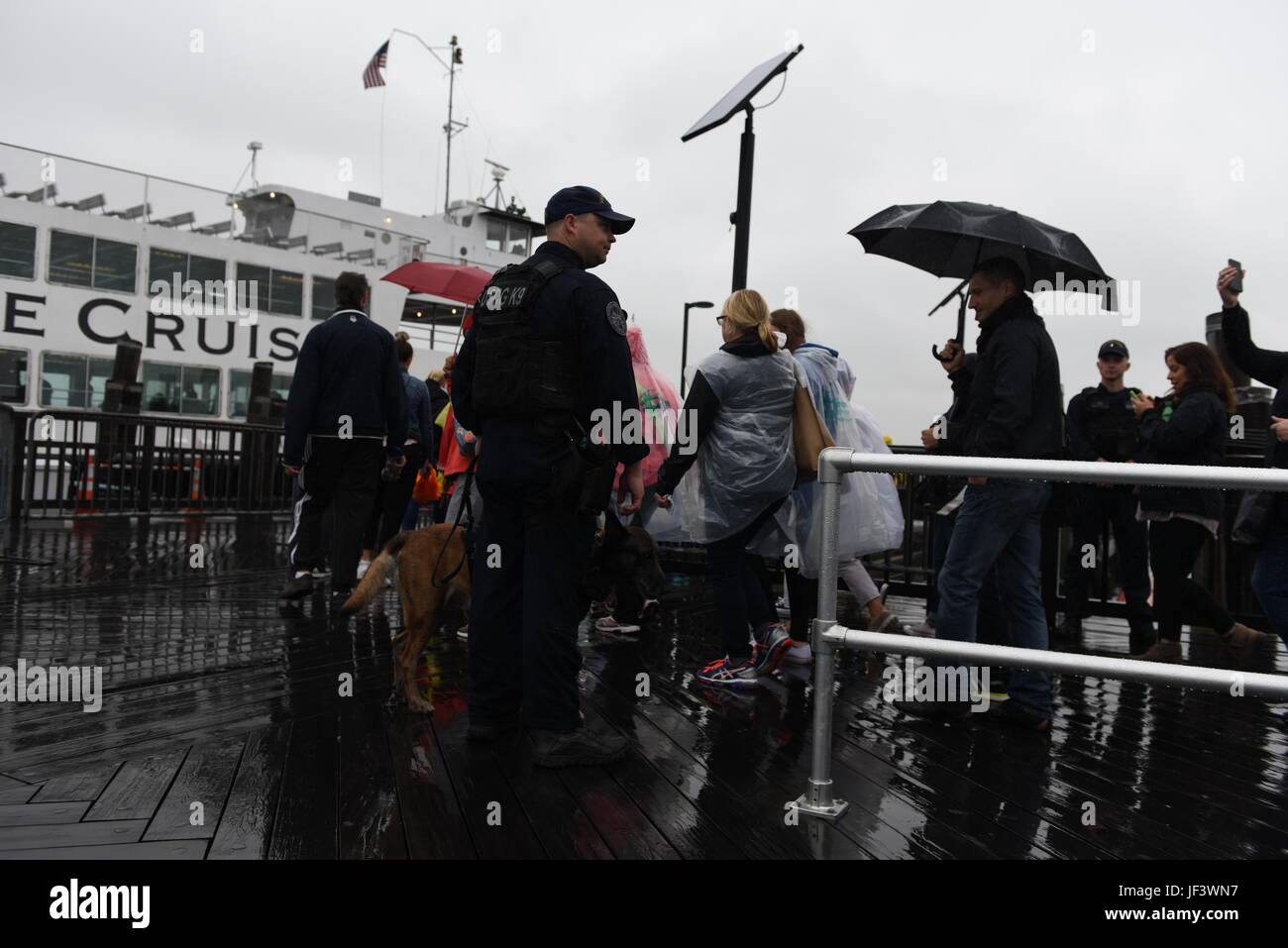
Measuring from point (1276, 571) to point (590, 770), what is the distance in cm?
312

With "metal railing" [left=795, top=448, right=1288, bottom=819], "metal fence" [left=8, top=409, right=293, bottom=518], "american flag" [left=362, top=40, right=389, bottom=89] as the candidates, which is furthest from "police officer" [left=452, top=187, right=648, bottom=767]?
"american flag" [left=362, top=40, right=389, bottom=89]

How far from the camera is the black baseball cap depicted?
3.52 meters

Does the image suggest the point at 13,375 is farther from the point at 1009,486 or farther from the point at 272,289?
the point at 1009,486

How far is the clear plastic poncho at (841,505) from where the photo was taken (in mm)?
5074

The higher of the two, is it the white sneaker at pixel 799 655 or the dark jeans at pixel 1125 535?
the dark jeans at pixel 1125 535

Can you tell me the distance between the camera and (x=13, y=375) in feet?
58.1

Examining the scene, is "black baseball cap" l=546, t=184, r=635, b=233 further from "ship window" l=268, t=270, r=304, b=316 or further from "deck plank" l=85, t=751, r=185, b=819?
"ship window" l=268, t=270, r=304, b=316

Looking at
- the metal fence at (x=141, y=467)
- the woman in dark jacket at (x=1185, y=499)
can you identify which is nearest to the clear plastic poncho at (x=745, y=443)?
the woman in dark jacket at (x=1185, y=499)

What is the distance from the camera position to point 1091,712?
440cm

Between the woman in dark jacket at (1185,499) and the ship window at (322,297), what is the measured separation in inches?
785

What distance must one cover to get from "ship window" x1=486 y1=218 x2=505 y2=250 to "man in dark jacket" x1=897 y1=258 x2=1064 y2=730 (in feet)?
82.0

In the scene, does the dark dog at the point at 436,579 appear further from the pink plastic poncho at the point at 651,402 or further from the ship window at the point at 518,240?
the ship window at the point at 518,240
